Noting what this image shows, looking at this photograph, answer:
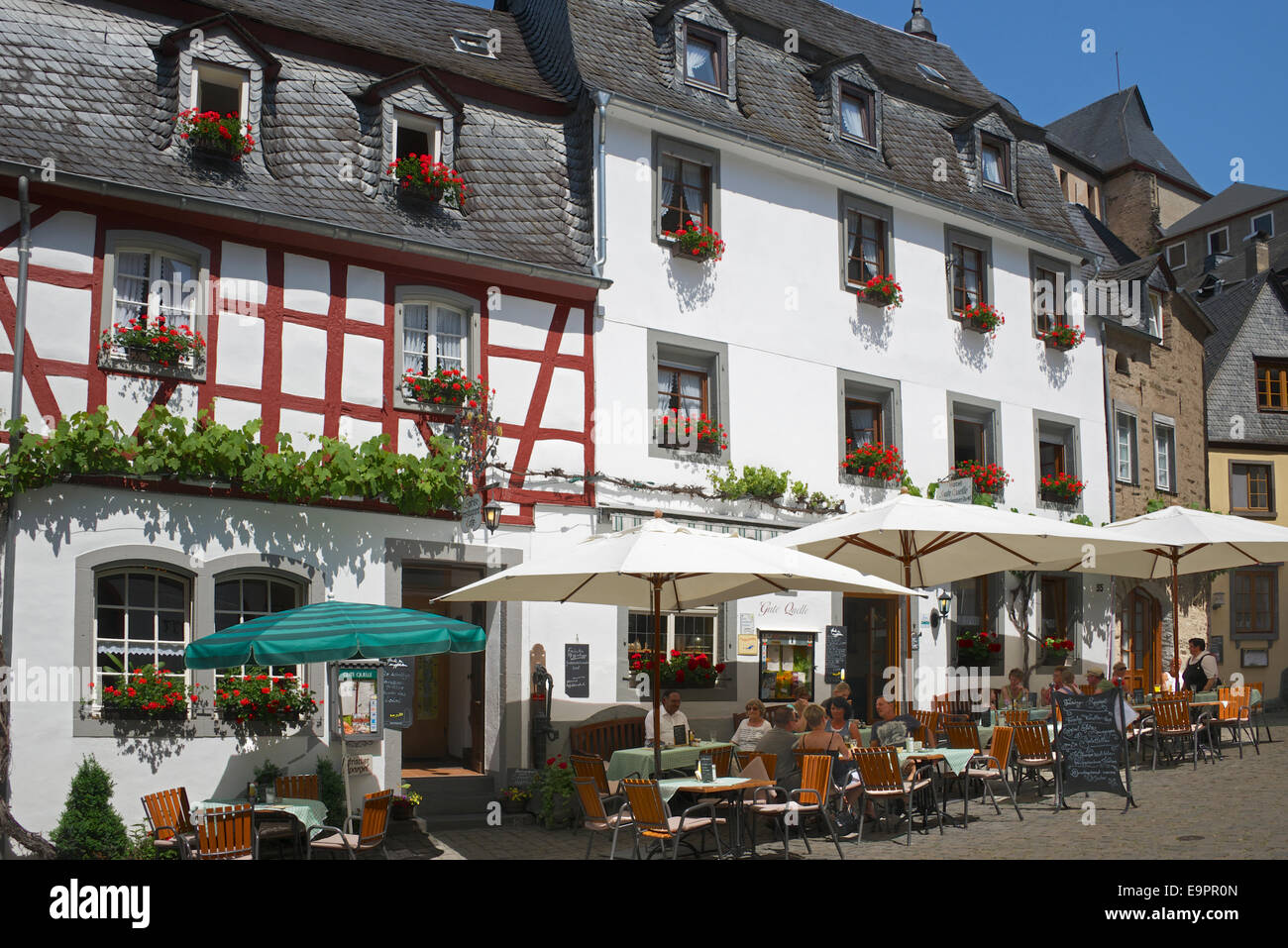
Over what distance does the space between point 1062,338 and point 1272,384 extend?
36.2 feet

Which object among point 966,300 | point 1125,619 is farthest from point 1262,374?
point 966,300

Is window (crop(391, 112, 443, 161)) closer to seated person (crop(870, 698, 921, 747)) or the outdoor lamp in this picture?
the outdoor lamp

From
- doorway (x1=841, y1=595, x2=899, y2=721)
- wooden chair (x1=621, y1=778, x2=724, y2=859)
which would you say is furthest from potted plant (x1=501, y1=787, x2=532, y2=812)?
doorway (x1=841, y1=595, x2=899, y2=721)

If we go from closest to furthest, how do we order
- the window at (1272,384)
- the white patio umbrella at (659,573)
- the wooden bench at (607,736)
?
the white patio umbrella at (659,573) < the wooden bench at (607,736) < the window at (1272,384)

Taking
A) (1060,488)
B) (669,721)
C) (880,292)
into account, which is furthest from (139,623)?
(1060,488)

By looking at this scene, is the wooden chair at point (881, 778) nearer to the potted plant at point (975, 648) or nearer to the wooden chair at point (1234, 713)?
the wooden chair at point (1234, 713)

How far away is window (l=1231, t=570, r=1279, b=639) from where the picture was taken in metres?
26.4

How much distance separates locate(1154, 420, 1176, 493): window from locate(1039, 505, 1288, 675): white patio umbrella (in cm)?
763

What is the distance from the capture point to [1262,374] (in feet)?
93.4

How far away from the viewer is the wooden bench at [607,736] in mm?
13820

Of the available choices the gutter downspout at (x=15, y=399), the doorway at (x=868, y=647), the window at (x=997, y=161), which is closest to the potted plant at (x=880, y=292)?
the window at (x=997, y=161)

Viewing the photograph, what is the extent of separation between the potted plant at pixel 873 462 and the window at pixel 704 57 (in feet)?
16.7

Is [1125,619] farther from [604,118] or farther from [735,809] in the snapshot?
[735,809]

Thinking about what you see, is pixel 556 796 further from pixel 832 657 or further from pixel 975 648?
pixel 975 648
